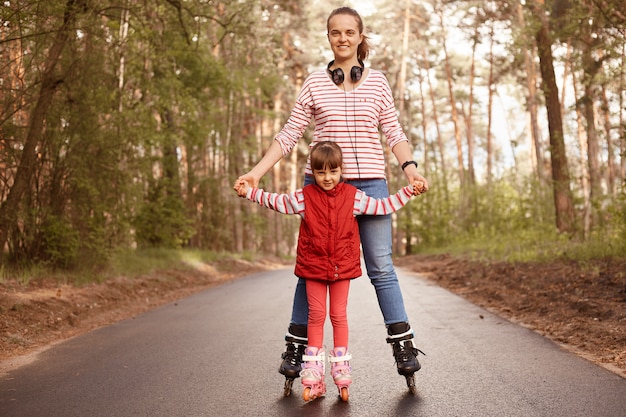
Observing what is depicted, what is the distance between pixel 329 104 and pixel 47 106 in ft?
22.4

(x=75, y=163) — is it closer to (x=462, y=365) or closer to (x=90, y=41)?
(x=90, y=41)

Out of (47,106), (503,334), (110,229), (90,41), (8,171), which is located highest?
(90,41)

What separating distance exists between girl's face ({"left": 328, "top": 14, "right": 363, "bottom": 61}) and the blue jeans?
78cm

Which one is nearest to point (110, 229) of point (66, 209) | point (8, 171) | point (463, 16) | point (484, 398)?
point (66, 209)

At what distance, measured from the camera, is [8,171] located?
9.65m

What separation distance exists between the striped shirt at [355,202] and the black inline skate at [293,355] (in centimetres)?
76

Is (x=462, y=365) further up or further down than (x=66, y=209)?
further down

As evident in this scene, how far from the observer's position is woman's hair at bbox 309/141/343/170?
4105 millimetres

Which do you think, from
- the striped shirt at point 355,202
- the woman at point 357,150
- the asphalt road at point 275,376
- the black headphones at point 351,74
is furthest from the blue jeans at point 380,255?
the black headphones at point 351,74

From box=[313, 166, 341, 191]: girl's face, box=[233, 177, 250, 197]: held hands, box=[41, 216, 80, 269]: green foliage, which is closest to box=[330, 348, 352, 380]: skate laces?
box=[313, 166, 341, 191]: girl's face

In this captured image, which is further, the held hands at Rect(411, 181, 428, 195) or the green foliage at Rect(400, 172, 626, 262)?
the green foliage at Rect(400, 172, 626, 262)

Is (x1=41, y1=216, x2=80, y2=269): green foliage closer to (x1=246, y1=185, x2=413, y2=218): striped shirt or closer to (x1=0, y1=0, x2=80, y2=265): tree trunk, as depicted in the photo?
(x1=0, y1=0, x2=80, y2=265): tree trunk

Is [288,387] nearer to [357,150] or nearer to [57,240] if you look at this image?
[357,150]

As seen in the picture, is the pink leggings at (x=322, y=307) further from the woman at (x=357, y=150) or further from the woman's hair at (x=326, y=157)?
the woman's hair at (x=326, y=157)
